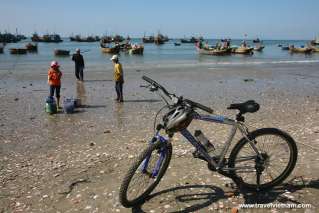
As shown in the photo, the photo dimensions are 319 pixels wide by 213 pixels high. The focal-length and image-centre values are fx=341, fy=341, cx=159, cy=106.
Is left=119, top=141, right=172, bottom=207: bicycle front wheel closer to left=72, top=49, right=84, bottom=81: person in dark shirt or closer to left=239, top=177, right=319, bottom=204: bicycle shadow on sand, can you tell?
left=239, top=177, right=319, bottom=204: bicycle shadow on sand

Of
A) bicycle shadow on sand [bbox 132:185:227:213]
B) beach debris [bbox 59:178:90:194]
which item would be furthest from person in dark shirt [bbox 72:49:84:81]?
bicycle shadow on sand [bbox 132:185:227:213]

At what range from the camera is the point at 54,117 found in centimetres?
1305

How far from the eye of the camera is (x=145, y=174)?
5.50m

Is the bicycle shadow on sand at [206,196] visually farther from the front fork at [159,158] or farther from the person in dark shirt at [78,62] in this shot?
Answer: the person in dark shirt at [78,62]

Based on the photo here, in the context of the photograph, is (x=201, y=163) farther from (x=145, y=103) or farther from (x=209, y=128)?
(x=145, y=103)

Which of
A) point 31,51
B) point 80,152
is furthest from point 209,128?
point 31,51

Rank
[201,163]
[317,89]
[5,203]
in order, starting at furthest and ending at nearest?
[317,89] → [201,163] → [5,203]

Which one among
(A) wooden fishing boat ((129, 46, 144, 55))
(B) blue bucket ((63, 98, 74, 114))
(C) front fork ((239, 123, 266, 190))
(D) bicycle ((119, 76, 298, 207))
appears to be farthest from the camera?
(A) wooden fishing boat ((129, 46, 144, 55))

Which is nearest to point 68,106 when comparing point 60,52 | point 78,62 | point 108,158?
point 108,158

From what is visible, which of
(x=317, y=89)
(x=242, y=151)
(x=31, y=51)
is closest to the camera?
(x=242, y=151)

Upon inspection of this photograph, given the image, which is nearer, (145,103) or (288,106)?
(288,106)

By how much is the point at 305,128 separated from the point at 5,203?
8.36 m

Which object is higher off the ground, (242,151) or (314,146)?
(242,151)

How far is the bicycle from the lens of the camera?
5.19m
